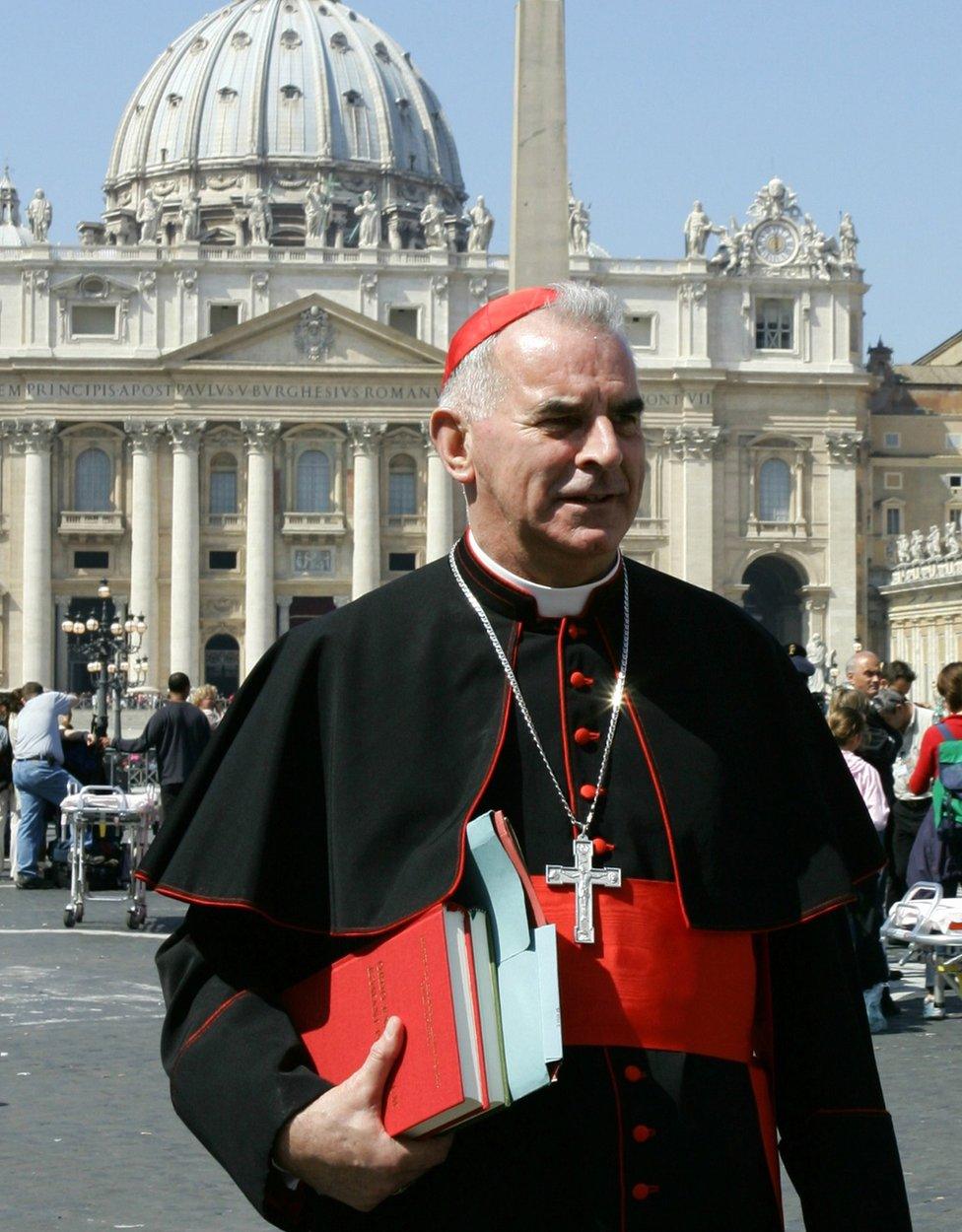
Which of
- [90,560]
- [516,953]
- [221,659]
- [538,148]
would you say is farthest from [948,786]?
[90,560]

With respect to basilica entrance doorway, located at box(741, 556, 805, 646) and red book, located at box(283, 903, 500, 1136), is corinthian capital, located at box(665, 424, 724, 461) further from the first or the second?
red book, located at box(283, 903, 500, 1136)

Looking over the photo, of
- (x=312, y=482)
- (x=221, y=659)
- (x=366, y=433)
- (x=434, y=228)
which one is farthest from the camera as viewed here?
(x=434, y=228)

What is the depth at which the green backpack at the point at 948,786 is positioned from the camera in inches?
402

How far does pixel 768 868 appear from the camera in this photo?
2.86m

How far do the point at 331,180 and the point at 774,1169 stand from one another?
79868 millimetres

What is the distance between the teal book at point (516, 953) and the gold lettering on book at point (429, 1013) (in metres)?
0.07

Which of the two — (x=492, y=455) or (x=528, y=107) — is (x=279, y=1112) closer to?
(x=492, y=455)

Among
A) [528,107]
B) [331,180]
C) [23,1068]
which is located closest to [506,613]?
[23,1068]

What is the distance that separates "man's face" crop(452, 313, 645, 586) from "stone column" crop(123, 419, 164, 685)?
56.9m

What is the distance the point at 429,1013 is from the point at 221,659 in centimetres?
5867

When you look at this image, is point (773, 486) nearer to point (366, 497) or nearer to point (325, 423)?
point (366, 497)

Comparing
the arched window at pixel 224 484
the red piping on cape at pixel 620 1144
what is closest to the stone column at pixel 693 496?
the arched window at pixel 224 484

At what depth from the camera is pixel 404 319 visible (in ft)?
202

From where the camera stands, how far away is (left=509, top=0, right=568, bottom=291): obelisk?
11.2 meters
